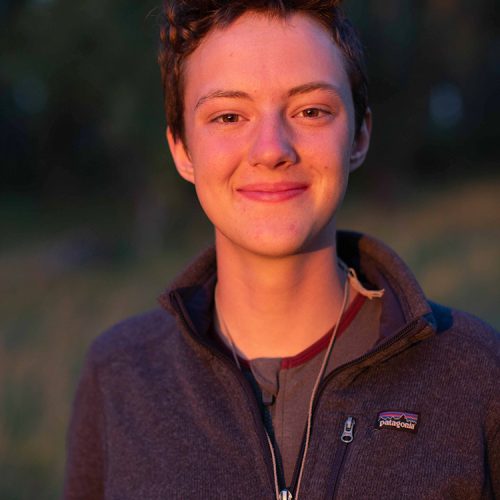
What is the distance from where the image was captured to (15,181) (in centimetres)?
2267

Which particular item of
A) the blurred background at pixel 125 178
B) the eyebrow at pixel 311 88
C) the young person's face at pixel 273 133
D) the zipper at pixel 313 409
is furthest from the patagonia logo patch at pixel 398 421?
the blurred background at pixel 125 178

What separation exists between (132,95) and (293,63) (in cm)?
1119

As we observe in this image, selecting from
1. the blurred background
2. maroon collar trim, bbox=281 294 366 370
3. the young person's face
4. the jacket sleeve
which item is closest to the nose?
the young person's face

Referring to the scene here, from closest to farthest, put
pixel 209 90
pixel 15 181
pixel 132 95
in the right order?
pixel 209 90 → pixel 132 95 → pixel 15 181

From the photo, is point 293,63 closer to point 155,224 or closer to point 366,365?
point 366,365

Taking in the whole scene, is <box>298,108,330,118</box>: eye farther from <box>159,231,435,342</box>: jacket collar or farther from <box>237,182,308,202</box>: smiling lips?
<box>159,231,435,342</box>: jacket collar

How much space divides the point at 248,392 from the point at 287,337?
0.85ft

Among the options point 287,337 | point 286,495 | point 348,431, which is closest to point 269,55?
point 287,337

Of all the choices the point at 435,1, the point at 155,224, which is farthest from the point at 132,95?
the point at 435,1

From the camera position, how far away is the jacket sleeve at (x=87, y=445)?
255 cm

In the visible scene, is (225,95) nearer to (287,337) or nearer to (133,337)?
(287,337)

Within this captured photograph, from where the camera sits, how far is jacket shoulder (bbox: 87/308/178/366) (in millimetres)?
2535

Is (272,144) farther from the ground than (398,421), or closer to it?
farther from the ground

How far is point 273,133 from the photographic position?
2.08 meters
